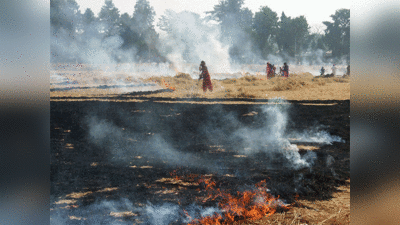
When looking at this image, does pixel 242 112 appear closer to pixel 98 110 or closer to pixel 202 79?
pixel 202 79

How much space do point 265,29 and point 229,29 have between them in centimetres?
63

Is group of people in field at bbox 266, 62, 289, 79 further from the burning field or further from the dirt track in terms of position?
the dirt track

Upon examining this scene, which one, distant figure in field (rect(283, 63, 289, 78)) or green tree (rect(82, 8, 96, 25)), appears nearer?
green tree (rect(82, 8, 96, 25))

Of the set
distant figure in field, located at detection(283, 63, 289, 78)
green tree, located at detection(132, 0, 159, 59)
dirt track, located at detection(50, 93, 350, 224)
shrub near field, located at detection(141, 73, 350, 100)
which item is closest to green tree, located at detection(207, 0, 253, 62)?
shrub near field, located at detection(141, 73, 350, 100)

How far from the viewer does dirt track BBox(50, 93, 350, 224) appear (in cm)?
329

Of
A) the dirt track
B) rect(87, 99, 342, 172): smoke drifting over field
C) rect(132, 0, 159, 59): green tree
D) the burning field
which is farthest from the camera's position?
rect(132, 0, 159, 59): green tree

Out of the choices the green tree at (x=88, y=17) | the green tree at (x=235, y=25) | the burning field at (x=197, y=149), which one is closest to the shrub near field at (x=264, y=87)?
the burning field at (x=197, y=149)

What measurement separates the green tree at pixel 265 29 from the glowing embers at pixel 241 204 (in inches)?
95.4

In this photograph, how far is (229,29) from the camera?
458cm

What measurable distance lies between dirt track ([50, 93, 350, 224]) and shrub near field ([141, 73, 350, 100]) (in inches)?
4.8

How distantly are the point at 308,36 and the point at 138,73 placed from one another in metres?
3.04

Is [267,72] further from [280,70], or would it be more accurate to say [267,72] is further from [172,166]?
[172,166]

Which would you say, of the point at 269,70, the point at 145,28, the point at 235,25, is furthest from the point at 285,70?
the point at 145,28

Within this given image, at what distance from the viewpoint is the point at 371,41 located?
107 inches
